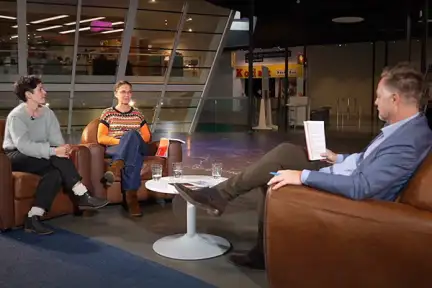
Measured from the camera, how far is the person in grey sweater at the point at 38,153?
3.81m

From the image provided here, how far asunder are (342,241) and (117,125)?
10.0ft

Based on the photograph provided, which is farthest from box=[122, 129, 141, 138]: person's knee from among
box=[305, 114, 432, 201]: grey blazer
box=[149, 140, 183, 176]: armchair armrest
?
box=[305, 114, 432, 201]: grey blazer

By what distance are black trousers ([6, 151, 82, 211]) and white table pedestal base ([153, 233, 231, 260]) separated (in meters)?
0.94

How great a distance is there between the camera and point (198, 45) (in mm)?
14070

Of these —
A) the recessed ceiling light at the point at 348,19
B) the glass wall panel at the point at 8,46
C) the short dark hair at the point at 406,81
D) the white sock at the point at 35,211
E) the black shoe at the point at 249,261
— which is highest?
the recessed ceiling light at the point at 348,19

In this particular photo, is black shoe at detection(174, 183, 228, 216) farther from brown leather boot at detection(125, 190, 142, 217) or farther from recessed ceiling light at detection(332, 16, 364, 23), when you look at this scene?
recessed ceiling light at detection(332, 16, 364, 23)

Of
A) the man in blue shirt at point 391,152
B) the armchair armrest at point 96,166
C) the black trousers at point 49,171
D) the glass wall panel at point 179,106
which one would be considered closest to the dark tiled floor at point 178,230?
the armchair armrest at point 96,166

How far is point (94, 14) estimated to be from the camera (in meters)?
12.3

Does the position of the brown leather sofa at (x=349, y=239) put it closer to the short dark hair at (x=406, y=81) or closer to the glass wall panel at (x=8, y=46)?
the short dark hair at (x=406, y=81)

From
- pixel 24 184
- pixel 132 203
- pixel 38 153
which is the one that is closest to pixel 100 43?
pixel 132 203

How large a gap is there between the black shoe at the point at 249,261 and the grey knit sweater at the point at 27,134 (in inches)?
67.2

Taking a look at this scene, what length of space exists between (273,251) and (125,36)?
11.0m

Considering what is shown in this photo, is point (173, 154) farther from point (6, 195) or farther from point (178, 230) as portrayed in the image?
point (6, 195)

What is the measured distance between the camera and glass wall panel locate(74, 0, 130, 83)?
12.3 m
